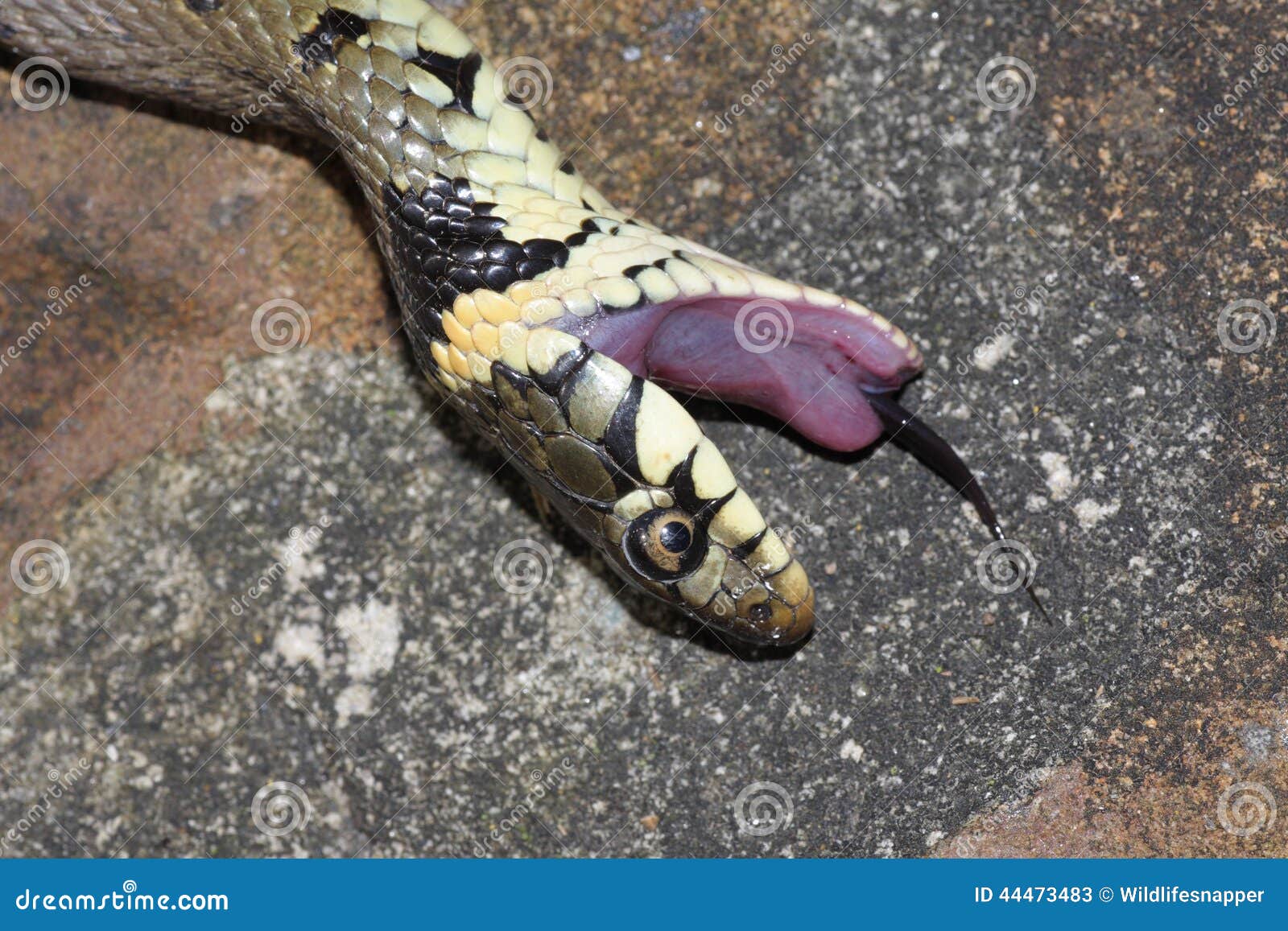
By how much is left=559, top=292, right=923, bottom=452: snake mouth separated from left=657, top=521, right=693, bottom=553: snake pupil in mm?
414

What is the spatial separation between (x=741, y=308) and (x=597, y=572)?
35.6 inches

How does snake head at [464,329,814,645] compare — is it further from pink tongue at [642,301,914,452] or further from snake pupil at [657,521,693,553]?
pink tongue at [642,301,914,452]

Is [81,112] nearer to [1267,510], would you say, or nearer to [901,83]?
[901,83]

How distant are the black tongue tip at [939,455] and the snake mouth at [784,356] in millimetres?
39

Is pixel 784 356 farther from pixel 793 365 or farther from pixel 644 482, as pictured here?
pixel 644 482

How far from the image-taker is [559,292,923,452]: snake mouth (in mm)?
3066

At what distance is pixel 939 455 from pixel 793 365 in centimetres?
45

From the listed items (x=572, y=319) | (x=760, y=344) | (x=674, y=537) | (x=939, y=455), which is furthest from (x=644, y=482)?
(x=939, y=455)

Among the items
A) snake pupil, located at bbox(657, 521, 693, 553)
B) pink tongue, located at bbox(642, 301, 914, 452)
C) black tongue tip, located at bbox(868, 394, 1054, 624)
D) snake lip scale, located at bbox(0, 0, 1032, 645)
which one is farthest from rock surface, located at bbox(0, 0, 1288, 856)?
snake pupil, located at bbox(657, 521, 693, 553)

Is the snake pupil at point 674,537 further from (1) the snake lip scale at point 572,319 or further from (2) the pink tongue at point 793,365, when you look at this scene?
(2) the pink tongue at point 793,365

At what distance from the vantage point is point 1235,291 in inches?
→ 126

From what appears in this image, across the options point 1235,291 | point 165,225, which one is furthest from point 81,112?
point 1235,291

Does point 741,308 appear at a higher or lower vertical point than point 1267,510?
lower

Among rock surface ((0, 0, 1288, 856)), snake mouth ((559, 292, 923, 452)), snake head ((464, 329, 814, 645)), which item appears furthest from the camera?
rock surface ((0, 0, 1288, 856))
